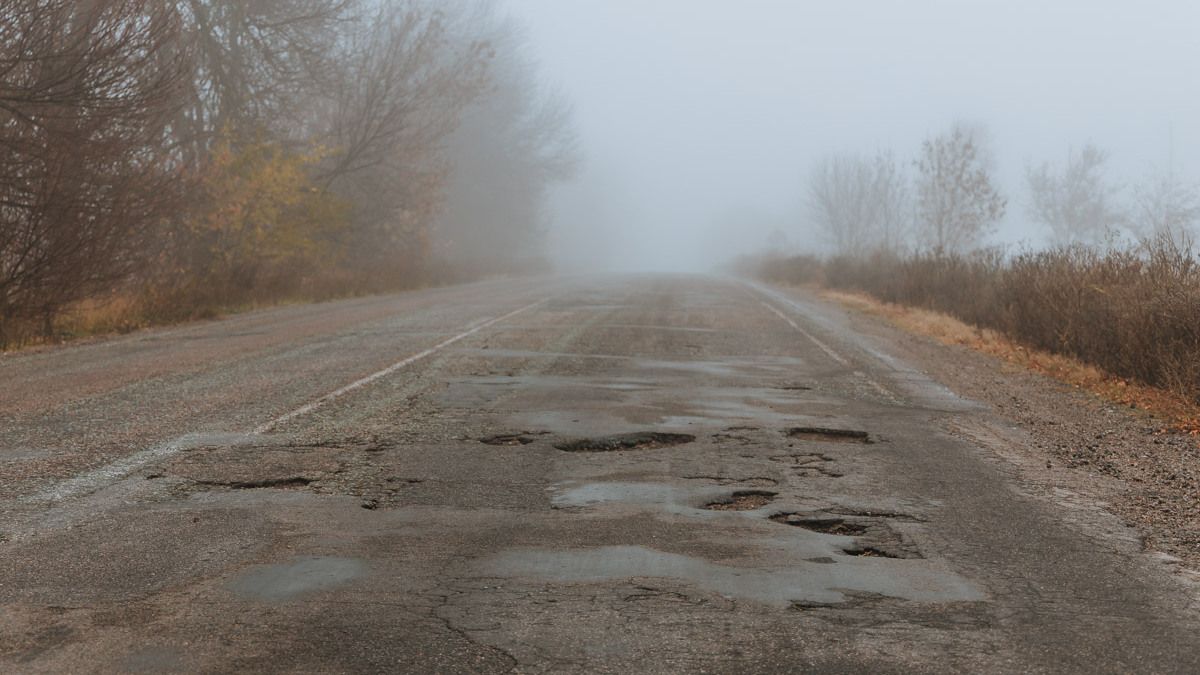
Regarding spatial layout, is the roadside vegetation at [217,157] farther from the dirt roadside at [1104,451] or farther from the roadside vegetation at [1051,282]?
the roadside vegetation at [1051,282]

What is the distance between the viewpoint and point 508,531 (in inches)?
195

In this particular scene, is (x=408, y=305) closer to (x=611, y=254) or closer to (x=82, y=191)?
(x=82, y=191)

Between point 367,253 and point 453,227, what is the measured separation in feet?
62.1

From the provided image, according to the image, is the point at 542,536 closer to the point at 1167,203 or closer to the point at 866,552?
the point at 866,552

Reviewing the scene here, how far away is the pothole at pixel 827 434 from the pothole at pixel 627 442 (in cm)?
86

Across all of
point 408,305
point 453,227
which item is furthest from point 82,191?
point 453,227

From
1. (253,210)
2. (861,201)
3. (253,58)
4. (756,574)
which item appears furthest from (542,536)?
(861,201)

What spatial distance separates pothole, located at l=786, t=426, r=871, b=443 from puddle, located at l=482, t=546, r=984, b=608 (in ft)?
9.93

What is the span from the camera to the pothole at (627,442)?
7.13m

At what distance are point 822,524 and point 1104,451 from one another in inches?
134

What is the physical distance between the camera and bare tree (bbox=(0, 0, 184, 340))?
13523 mm

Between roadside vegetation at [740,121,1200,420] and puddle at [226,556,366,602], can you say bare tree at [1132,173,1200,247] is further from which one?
puddle at [226,556,366,602]

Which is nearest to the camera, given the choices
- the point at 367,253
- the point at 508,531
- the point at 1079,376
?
the point at 508,531

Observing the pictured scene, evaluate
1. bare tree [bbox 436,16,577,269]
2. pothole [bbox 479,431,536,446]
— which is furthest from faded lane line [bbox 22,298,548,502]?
bare tree [bbox 436,16,577,269]
